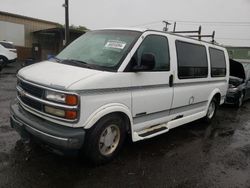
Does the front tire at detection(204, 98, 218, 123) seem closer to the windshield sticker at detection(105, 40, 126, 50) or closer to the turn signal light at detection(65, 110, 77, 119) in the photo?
the windshield sticker at detection(105, 40, 126, 50)

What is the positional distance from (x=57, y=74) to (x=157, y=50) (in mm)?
1886

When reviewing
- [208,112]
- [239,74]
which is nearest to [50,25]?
[239,74]

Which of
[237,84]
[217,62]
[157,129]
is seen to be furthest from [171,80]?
[237,84]

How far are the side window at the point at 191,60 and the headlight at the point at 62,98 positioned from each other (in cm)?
247

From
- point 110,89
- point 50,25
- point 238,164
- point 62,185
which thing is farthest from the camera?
point 50,25

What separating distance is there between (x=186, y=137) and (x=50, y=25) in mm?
26459

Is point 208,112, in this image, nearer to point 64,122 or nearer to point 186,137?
point 186,137

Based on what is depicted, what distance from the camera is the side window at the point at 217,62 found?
6.55 meters

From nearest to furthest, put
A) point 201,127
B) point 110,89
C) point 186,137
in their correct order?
point 110,89, point 186,137, point 201,127

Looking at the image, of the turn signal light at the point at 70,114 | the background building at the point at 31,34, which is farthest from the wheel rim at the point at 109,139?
the background building at the point at 31,34

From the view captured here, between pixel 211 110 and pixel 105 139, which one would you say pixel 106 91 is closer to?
pixel 105 139

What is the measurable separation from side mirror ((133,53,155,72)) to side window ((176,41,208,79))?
1.16 m

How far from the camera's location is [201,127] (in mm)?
6746

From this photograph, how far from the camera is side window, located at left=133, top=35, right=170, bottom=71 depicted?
4.39m
